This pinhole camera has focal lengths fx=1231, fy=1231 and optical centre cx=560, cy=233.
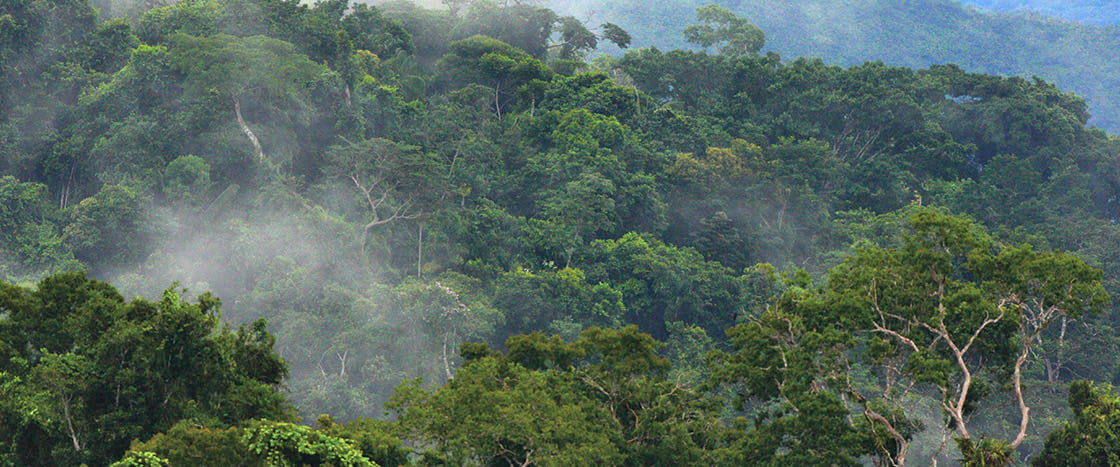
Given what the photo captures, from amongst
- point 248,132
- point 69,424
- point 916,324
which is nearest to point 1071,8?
point 248,132

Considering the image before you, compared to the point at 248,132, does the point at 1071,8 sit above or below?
above

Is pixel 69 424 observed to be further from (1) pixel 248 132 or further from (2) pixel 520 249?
(2) pixel 520 249

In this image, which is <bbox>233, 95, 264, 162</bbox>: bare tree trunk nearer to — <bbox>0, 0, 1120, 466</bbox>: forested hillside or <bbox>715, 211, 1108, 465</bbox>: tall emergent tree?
<bbox>0, 0, 1120, 466</bbox>: forested hillside

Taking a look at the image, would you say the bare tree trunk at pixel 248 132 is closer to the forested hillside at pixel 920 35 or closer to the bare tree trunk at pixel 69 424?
the bare tree trunk at pixel 69 424

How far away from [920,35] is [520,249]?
87198mm

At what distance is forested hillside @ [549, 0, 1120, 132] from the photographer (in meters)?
109

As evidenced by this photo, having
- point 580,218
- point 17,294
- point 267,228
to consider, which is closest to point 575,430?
point 17,294

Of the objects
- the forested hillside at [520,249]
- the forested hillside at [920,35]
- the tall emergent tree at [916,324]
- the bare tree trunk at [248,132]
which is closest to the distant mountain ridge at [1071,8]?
the forested hillside at [920,35]

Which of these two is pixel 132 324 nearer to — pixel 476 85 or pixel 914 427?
pixel 914 427

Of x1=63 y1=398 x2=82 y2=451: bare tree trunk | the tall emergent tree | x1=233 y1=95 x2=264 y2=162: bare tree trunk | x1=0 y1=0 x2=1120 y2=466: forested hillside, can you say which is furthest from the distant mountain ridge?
x1=63 y1=398 x2=82 y2=451: bare tree trunk

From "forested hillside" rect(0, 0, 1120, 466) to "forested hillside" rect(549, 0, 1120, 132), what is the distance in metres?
57.3

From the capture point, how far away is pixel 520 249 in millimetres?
40438

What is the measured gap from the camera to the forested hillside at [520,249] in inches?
701

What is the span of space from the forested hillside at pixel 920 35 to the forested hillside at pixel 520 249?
5730cm
